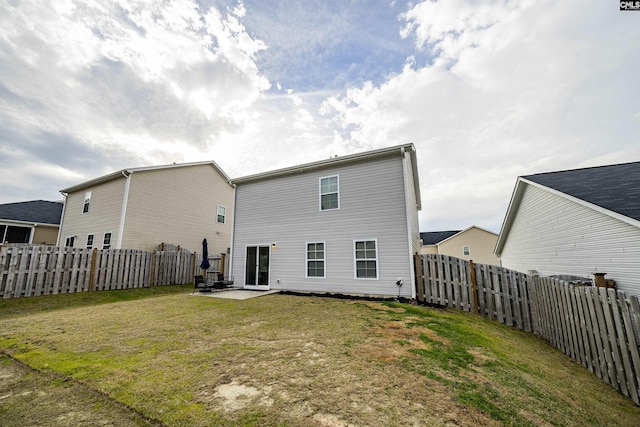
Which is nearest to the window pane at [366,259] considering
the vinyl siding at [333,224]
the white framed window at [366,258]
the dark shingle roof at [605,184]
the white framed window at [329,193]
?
the white framed window at [366,258]

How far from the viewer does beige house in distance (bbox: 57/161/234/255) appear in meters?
13.9

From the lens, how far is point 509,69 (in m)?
9.13

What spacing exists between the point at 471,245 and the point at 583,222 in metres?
24.3

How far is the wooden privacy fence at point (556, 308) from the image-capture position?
3.60 metres

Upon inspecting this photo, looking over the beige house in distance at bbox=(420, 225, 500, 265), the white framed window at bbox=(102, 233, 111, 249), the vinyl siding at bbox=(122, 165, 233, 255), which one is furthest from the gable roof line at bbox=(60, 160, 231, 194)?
the beige house in distance at bbox=(420, 225, 500, 265)

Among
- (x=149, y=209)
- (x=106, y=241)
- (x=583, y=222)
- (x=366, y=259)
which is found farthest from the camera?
(x=149, y=209)

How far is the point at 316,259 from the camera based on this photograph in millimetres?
10188

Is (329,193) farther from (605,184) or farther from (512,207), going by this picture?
(512,207)

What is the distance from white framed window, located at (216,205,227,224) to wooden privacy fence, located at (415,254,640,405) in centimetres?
1559

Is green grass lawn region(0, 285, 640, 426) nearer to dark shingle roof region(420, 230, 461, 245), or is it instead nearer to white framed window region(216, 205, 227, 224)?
white framed window region(216, 205, 227, 224)

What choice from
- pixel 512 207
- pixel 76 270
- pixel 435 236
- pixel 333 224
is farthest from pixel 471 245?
pixel 76 270

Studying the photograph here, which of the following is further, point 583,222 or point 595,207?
point 583,222

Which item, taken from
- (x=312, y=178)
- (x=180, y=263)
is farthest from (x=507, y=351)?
(x=180, y=263)

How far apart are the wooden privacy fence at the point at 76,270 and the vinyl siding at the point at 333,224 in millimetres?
4356
